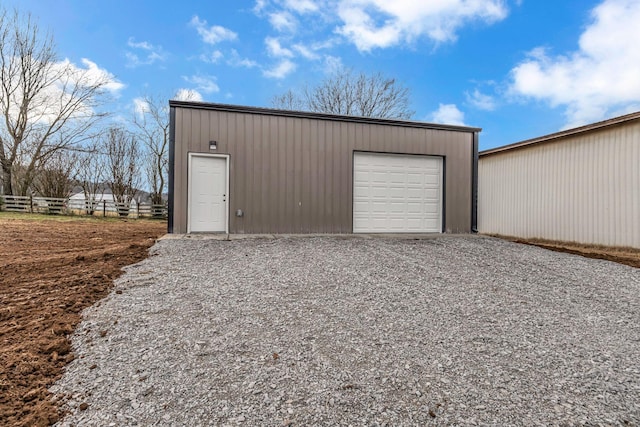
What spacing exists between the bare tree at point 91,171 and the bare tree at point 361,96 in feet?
37.7

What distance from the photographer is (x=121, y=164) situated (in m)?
18.9

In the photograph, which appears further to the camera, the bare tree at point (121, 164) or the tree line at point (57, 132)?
the bare tree at point (121, 164)

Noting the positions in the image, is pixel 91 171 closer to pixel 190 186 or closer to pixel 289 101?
pixel 289 101

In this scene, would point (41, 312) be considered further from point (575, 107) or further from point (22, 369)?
point (575, 107)

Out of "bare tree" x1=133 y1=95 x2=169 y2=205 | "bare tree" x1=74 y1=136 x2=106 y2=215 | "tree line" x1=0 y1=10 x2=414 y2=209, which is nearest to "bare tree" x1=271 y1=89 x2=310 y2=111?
"tree line" x1=0 y1=10 x2=414 y2=209

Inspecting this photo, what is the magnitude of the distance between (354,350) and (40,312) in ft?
8.69

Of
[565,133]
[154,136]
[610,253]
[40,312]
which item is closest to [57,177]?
[154,136]

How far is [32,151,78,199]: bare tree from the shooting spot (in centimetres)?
1711

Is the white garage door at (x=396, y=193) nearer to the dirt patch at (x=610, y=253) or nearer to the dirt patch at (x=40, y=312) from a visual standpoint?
the dirt patch at (x=610, y=253)

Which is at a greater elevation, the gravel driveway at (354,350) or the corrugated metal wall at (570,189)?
the corrugated metal wall at (570,189)

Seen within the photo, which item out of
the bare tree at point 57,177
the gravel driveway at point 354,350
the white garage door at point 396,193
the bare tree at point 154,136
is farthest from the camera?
the bare tree at point 154,136

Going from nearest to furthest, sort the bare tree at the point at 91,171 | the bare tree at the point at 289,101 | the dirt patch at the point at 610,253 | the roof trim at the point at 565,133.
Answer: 1. the dirt patch at the point at 610,253
2. the roof trim at the point at 565,133
3. the bare tree at the point at 91,171
4. the bare tree at the point at 289,101

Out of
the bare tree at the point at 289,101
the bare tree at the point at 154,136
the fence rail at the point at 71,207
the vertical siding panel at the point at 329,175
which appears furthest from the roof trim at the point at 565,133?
the bare tree at the point at 154,136

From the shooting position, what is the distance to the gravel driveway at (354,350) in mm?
1637
